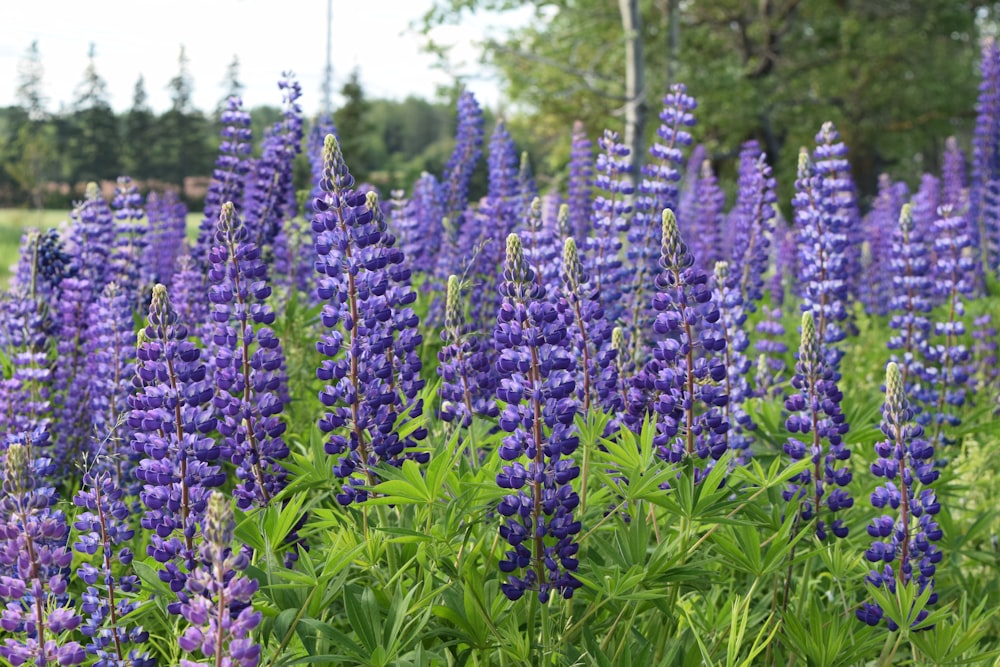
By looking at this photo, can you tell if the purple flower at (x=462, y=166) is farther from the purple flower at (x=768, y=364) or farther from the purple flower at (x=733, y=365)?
the purple flower at (x=733, y=365)

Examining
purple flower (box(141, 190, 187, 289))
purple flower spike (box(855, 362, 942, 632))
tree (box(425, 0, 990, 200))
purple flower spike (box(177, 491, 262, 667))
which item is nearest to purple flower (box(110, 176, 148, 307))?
purple flower (box(141, 190, 187, 289))

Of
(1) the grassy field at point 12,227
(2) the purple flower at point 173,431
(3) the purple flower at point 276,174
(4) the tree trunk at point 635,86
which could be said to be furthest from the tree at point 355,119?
(2) the purple flower at point 173,431

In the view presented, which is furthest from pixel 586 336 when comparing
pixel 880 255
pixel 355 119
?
pixel 355 119

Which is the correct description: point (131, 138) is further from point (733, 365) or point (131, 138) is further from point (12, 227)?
point (733, 365)

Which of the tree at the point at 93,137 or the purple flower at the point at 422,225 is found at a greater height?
the tree at the point at 93,137

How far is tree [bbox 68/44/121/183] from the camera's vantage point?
3572 cm

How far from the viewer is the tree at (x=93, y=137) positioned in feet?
117

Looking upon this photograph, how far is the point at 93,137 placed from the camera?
3691 centimetres

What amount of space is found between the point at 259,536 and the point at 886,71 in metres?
29.5

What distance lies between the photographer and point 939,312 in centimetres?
702

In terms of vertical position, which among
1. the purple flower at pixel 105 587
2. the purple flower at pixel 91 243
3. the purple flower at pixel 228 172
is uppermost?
the purple flower at pixel 228 172

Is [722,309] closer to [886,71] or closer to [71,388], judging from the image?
[71,388]

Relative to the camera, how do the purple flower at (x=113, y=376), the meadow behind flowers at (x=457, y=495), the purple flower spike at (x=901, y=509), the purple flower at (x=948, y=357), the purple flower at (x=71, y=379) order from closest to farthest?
1. the meadow behind flowers at (x=457, y=495)
2. the purple flower spike at (x=901, y=509)
3. the purple flower at (x=113, y=376)
4. the purple flower at (x=71, y=379)
5. the purple flower at (x=948, y=357)

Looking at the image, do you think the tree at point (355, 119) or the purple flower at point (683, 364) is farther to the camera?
the tree at point (355, 119)
